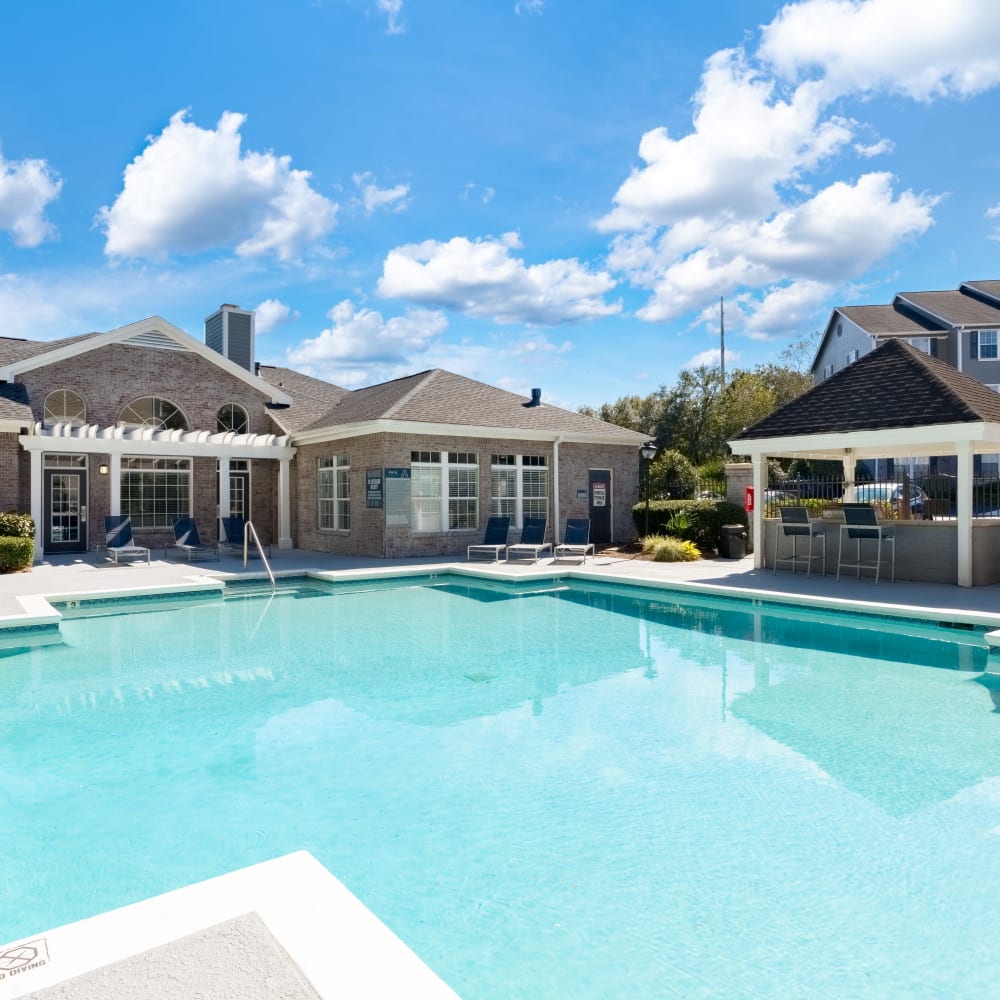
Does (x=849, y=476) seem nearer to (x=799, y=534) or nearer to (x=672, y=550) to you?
(x=799, y=534)

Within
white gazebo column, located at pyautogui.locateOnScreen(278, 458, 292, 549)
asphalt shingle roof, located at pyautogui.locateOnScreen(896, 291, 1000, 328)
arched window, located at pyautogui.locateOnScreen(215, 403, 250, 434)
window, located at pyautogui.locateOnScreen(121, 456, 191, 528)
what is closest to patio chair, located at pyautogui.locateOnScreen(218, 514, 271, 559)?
white gazebo column, located at pyautogui.locateOnScreen(278, 458, 292, 549)

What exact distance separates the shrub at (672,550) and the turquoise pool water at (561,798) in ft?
24.9

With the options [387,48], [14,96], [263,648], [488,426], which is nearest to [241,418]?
[488,426]

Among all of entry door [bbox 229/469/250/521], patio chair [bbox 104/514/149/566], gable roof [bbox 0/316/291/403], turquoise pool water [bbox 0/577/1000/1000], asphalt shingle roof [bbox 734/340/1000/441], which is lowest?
turquoise pool water [bbox 0/577/1000/1000]

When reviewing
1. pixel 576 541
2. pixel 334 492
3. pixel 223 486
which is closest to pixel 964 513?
pixel 576 541

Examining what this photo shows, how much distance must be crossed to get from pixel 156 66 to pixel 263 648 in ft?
37.9

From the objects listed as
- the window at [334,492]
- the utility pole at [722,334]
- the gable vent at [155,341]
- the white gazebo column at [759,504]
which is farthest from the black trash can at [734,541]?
the utility pole at [722,334]

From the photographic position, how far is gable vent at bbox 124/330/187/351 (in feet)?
61.9

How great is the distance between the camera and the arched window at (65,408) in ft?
58.9

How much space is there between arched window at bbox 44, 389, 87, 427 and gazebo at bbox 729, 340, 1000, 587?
49.3 feet

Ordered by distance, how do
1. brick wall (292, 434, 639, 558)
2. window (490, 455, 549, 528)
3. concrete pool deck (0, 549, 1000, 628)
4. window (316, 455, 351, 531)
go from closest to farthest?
concrete pool deck (0, 549, 1000, 628) → brick wall (292, 434, 639, 558) → window (316, 455, 351, 531) → window (490, 455, 549, 528)

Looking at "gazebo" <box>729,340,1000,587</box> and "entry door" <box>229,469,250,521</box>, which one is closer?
"gazebo" <box>729,340,1000,587</box>

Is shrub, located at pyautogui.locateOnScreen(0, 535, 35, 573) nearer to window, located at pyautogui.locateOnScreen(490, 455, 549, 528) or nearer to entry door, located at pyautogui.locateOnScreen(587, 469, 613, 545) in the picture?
window, located at pyautogui.locateOnScreen(490, 455, 549, 528)

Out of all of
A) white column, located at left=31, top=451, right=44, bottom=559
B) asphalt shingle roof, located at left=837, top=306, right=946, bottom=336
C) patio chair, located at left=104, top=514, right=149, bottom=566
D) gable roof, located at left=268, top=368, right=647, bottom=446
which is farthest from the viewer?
asphalt shingle roof, located at left=837, top=306, right=946, bottom=336
